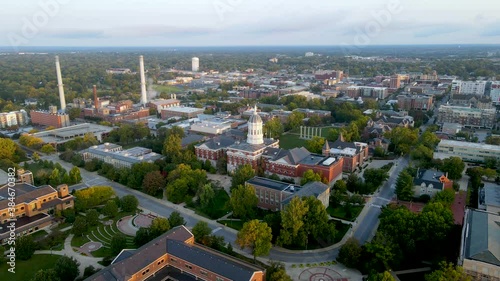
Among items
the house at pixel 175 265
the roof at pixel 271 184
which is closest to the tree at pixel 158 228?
the house at pixel 175 265

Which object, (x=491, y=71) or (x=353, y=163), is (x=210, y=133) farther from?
(x=491, y=71)

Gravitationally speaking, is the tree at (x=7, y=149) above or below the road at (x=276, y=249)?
above

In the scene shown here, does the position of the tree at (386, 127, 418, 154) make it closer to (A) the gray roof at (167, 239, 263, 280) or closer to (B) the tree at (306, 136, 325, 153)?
(B) the tree at (306, 136, 325, 153)

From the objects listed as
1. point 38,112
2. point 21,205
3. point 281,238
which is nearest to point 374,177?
point 281,238

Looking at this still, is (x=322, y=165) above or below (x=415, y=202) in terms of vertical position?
above

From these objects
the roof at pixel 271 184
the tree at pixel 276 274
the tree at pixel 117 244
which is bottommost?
the tree at pixel 117 244

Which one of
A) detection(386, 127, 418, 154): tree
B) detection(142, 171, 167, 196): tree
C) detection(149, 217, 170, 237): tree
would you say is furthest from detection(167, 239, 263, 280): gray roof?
detection(386, 127, 418, 154): tree

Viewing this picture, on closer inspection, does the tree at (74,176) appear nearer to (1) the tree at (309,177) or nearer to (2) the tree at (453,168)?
(1) the tree at (309,177)
